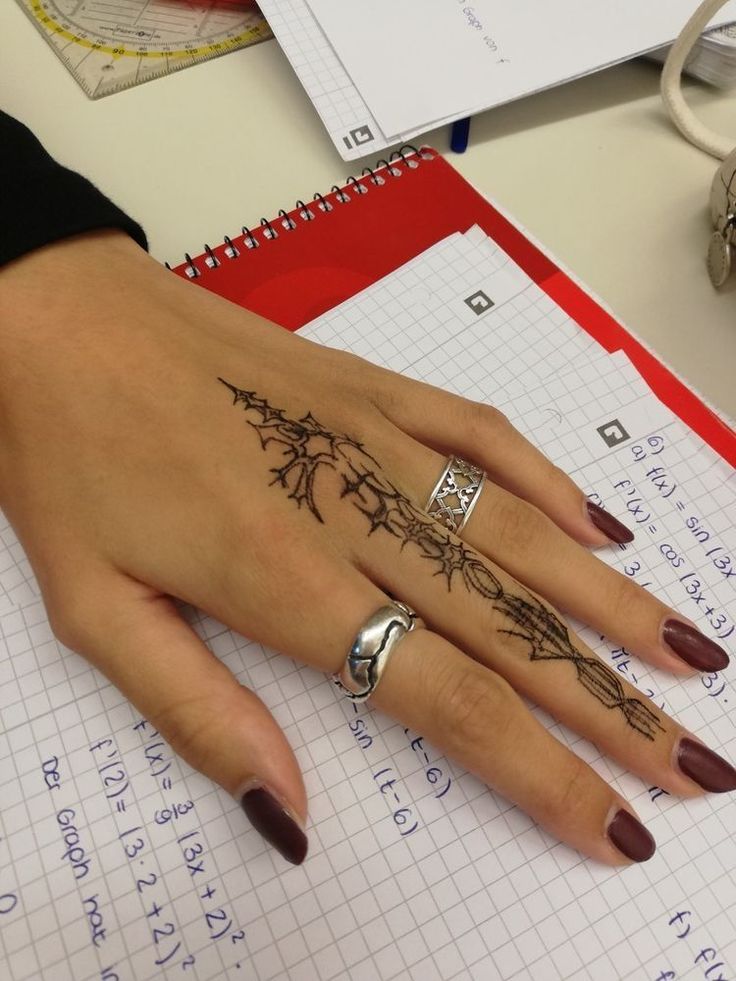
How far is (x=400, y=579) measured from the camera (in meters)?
0.52

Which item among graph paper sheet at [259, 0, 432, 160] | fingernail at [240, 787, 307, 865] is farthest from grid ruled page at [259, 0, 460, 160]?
fingernail at [240, 787, 307, 865]

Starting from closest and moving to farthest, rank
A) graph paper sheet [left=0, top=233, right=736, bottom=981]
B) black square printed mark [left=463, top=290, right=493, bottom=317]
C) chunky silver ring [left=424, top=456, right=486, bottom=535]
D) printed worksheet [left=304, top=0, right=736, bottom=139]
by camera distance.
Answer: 1. graph paper sheet [left=0, top=233, right=736, bottom=981]
2. chunky silver ring [left=424, top=456, right=486, bottom=535]
3. black square printed mark [left=463, top=290, right=493, bottom=317]
4. printed worksheet [left=304, top=0, right=736, bottom=139]

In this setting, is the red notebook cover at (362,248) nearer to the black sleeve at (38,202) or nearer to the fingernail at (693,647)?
the black sleeve at (38,202)

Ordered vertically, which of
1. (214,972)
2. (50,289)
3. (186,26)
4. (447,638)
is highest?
(186,26)

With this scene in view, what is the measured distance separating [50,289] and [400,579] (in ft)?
1.25

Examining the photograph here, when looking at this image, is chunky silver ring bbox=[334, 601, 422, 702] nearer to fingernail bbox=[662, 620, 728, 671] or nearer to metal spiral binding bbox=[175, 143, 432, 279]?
fingernail bbox=[662, 620, 728, 671]

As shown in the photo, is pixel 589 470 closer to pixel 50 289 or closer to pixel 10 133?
pixel 50 289

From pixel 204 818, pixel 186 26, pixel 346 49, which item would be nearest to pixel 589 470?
pixel 204 818

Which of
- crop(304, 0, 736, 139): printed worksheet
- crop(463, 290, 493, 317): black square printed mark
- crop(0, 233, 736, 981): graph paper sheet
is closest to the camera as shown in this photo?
crop(0, 233, 736, 981): graph paper sheet

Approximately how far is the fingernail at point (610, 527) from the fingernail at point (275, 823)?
31 centimetres

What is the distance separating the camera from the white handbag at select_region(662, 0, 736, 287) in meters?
0.65

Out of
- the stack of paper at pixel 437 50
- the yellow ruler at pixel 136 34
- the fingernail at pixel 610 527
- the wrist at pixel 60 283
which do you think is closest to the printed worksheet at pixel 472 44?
the stack of paper at pixel 437 50

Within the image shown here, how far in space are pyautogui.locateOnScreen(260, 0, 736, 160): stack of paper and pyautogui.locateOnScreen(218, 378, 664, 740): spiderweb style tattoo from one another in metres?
0.37

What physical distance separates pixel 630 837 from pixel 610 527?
0.22 meters
